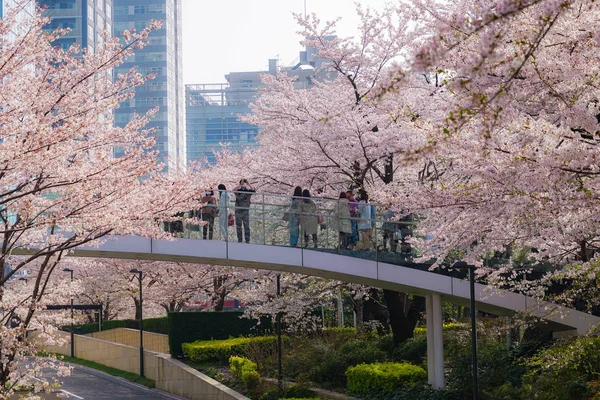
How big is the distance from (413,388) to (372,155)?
543 cm

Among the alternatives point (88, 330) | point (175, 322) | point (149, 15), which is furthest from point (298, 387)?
point (149, 15)

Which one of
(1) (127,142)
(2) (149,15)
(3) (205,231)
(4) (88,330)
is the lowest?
(4) (88,330)

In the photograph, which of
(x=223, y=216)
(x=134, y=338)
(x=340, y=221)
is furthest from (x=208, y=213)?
(x=134, y=338)

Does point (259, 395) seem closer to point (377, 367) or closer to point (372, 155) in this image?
point (377, 367)

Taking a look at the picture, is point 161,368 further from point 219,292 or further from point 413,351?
point 413,351

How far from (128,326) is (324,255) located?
1960cm

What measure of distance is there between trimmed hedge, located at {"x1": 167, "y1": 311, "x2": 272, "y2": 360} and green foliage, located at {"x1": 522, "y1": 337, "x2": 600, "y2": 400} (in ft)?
44.1

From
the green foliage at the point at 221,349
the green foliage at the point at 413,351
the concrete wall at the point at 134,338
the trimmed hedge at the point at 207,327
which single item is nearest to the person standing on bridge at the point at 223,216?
the green foliage at the point at 413,351

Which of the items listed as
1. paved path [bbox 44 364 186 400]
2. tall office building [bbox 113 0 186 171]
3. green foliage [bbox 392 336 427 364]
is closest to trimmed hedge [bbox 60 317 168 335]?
paved path [bbox 44 364 186 400]

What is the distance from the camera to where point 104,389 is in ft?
86.7

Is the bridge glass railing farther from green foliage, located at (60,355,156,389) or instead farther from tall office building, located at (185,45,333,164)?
tall office building, located at (185,45,333,164)

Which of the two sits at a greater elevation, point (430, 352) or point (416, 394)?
point (430, 352)

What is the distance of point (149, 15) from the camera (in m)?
128

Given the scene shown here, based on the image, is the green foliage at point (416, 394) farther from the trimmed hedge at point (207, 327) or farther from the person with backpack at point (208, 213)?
the trimmed hedge at point (207, 327)
